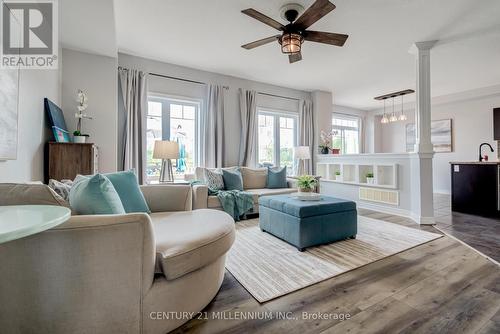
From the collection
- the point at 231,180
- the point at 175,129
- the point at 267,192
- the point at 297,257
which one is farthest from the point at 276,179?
the point at 297,257

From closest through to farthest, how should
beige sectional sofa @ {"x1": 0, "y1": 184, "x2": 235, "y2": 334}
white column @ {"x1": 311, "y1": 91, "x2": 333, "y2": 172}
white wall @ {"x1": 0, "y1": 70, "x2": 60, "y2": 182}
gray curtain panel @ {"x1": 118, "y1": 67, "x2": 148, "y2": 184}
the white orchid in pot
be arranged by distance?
1. beige sectional sofa @ {"x1": 0, "y1": 184, "x2": 235, "y2": 334}
2. white wall @ {"x1": 0, "y1": 70, "x2": 60, "y2": 182}
3. the white orchid in pot
4. gray curtain panel @ {"x1": 118, "y1": 67, "x2": 148, "y2": 184}
5. white column @ {"x1": 311, "y1": 91, "x2": 333, "y2": 172}

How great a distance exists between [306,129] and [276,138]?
2.72ft

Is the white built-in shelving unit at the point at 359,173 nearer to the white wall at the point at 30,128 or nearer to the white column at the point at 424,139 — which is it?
the white column at the point at 424,139

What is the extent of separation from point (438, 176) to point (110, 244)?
8.03 meters

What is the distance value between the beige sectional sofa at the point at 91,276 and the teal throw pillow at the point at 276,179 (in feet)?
10.8

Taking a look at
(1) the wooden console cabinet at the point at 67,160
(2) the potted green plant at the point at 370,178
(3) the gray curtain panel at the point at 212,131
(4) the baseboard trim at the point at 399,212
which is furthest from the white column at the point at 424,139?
(1) the wooden console cabinet at the point at 67,160

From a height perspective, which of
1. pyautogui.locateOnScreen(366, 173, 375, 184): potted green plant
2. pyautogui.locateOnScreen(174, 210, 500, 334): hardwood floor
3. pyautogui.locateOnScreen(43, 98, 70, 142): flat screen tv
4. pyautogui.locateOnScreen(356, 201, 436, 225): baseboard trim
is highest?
pyautogui.locateOnScreen(43, 98, 70, 142): flat screen tv

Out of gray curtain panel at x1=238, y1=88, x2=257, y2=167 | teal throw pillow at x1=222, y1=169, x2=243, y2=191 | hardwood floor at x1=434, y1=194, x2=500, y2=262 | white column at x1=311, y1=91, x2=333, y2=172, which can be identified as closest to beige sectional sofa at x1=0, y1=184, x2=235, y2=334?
teal throw pillow at x1=222, y1=169, x2=243, y2=191

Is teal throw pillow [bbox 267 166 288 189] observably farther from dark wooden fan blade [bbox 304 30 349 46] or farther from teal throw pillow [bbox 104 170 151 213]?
teal throw pillow [bbox 104 170 151 213]

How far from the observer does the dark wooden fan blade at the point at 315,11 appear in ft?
6.73

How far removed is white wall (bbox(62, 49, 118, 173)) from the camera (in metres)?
3.34

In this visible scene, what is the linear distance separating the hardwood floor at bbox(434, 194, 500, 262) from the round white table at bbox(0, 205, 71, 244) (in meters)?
3.39

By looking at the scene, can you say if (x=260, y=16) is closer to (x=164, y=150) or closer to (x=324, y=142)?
(x=164, y=150)

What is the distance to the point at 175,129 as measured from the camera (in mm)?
4559
